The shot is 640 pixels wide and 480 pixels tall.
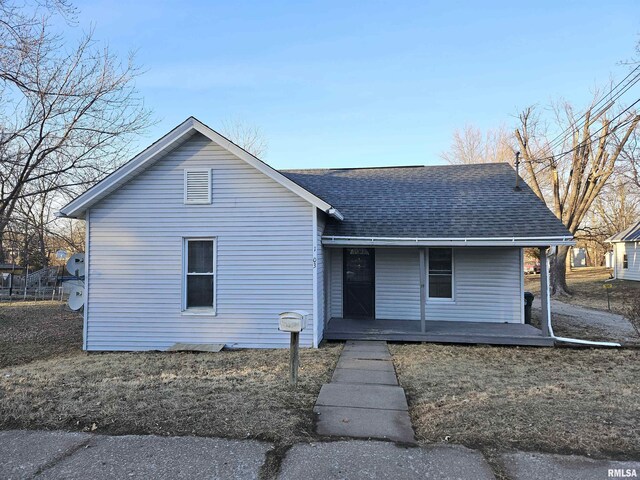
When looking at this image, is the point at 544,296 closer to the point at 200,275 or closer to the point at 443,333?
the point at 443,333

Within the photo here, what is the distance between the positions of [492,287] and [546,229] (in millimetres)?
2133

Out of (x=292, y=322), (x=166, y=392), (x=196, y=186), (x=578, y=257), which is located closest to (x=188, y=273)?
(x=196, y=186)

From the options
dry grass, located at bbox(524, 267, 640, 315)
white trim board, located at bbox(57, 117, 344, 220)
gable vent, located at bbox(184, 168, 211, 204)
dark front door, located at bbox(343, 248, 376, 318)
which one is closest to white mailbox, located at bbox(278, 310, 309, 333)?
white trim board, located at bbox(57, 117, 344, 220)

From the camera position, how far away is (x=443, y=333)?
8820 millimetres

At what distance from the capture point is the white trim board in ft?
26.6

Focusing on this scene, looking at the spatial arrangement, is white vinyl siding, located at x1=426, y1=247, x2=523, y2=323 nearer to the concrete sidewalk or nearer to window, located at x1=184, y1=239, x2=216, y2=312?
window, located at x1=184, y1=239, x2=216, y2=312

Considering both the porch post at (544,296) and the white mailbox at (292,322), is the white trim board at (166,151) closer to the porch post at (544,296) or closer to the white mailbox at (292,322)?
the white mailbox at (292,322)

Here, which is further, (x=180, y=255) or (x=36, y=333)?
(x=36, y=333)

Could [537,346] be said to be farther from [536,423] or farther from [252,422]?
[252,422]

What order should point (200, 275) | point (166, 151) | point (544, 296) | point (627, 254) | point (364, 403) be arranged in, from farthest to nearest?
point (627, 254) → point (200, 275) → point (166, 151) → point (544, 296) → point (364, 403)

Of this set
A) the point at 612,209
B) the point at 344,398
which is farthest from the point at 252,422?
the point at 612,209

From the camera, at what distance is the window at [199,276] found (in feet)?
28.4

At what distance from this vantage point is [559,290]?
21516 mm

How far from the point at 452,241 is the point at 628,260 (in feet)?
84.4
